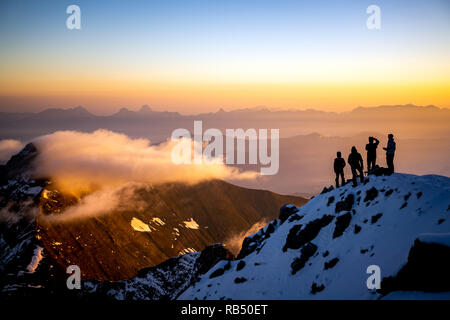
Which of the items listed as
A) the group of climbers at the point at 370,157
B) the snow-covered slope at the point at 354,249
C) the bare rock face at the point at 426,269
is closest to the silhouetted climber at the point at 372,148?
the group of climbers at the point at 370,157

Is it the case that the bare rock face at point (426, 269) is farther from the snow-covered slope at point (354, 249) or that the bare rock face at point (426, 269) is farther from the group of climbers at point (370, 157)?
the group of climbers at point (370, 157)

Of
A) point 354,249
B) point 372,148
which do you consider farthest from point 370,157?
point 354,249

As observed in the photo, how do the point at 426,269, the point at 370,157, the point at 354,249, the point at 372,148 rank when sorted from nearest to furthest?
the point at 426,269 → the point at 354,249 → the point at 372,148 → the point at 370,157

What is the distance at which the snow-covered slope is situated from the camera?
23.6 meters

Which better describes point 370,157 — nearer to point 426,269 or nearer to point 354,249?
point 354,249

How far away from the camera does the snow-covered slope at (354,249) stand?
2359 centimetres

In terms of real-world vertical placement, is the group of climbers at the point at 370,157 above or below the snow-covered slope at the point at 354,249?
above

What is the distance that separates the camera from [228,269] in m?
47.8

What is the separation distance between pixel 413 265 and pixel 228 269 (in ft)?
93.8

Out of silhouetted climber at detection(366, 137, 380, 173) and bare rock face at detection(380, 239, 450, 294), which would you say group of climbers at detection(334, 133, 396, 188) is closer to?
silhouetted climber at detection(366, 137, 380, 173)

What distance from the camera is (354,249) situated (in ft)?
110

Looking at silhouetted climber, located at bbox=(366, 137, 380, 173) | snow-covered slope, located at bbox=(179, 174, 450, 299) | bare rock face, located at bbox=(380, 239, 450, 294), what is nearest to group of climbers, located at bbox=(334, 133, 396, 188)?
silhouetted climber, located at bbox=(366, 137, 380, 173)
